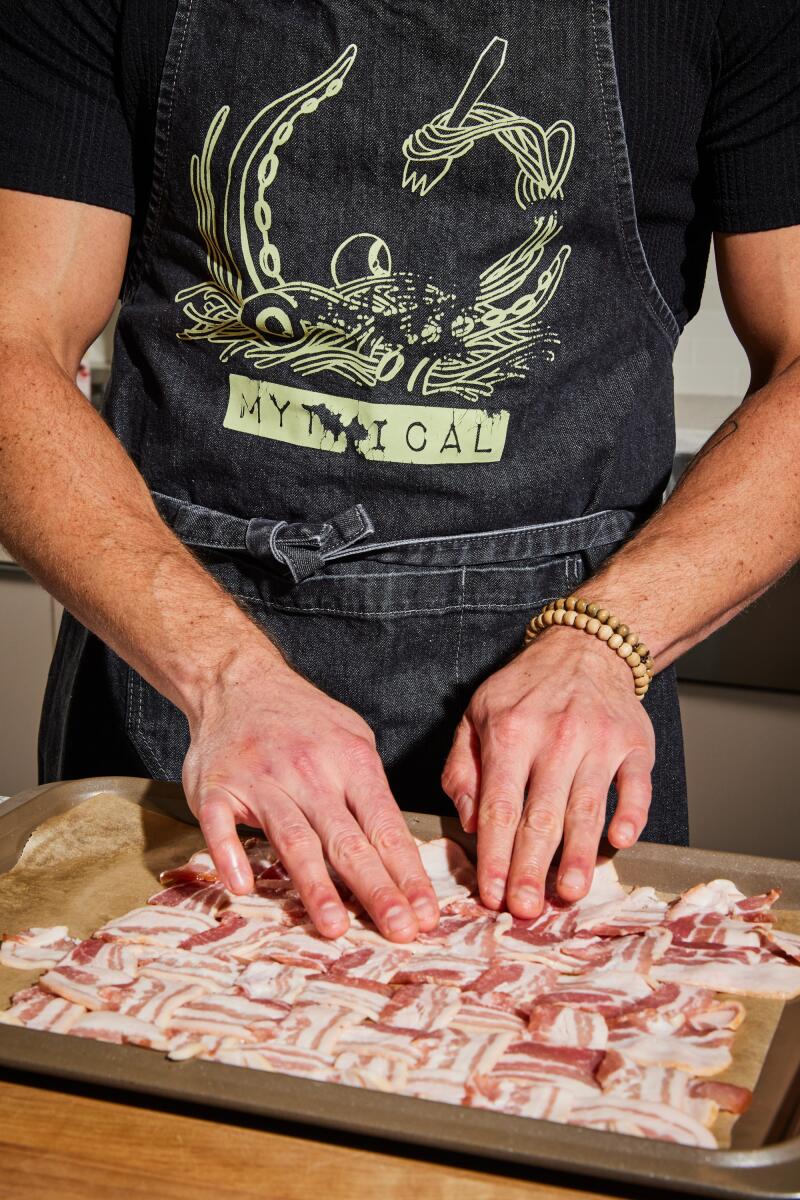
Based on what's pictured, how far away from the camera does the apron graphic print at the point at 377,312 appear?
4.29ft

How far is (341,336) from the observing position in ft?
4.35

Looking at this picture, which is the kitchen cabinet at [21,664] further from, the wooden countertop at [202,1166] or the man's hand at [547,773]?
the wooden countertop at [202,1166]

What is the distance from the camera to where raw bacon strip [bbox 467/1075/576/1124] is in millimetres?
836

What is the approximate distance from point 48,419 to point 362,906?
0.58 metres

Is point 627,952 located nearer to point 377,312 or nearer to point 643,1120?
point 643,1120

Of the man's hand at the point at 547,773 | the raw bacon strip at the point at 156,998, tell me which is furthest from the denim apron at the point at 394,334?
the raw bacon strip at the point at 156,998

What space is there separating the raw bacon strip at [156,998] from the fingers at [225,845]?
9cm

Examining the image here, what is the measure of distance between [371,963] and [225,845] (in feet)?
0.49

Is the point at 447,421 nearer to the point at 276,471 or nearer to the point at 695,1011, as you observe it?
the point at 276,471

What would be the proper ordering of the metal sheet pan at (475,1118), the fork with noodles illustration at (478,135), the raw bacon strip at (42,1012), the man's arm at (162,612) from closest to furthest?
the metal sheet pan at (475,1118) → the raw bacon strip at (42,1012) → the man's arm at (162,612) → the fork with noodles illustration at (478,135)

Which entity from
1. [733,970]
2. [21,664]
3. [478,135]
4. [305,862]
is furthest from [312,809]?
[21,664]

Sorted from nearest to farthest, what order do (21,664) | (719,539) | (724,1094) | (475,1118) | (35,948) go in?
(475,1118), (724,1094), (35,948), (719,539), (21,664)

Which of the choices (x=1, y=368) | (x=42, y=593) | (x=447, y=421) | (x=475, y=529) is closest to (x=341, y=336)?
(x=447, y=421)

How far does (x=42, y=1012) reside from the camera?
956mm
